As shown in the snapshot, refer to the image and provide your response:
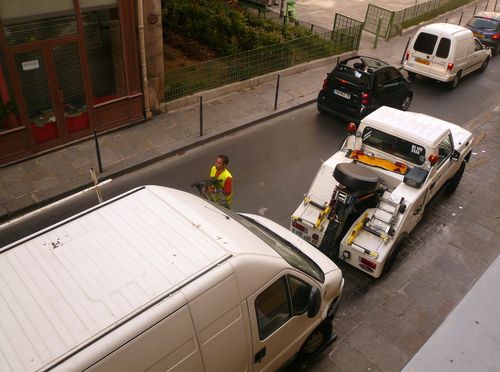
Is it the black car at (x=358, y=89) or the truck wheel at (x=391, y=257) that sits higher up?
the black car at (x=358, y=89)

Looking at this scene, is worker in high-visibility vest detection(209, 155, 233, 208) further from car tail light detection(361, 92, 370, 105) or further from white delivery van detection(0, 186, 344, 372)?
car tail light detection(361, 92, 370, 105)

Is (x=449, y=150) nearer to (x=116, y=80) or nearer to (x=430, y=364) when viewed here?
(x=430, y=364)

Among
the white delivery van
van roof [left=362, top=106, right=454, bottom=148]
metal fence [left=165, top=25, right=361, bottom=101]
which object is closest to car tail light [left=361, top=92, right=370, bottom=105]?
van roof [left=362, top=106, right=454, bottom=148]

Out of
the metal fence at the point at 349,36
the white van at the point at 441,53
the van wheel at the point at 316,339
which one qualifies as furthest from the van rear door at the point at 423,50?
the van wheel at the point at 316,339

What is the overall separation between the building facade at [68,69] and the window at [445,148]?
711cm

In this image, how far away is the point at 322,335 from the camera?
591cm

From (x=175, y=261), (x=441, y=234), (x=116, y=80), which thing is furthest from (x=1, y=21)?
(x=441, y=234)

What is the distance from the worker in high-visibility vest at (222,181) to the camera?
278 inches

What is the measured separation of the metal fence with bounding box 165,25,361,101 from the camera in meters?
12.1

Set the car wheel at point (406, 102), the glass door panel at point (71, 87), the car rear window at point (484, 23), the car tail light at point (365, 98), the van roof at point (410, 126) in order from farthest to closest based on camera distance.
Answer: the car rear window at point (484, 23)
the car wheel at point (406, 102)
the car tail light at point (365, 98)
the glass door panel at point (71, 87)
the van roof at point (410, 126)

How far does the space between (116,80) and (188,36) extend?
5.56m

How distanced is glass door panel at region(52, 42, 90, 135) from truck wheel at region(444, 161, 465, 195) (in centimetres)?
835

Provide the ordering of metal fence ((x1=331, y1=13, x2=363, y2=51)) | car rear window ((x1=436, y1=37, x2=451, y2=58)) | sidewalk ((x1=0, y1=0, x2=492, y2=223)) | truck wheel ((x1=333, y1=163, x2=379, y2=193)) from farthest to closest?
metal fence ((x1=331, y1=13, x2=363, y2=51)) → car rear window ((x1=436, y1=37, x2=451, y2=58)) → sidewalk ((x1=0, y1=0, x2=492, y2=223)) → truck wheel ((x1=333, y1=163, x2=379, y2=193))

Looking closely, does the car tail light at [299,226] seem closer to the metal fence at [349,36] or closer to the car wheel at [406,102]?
the car wheel at [406,102]
